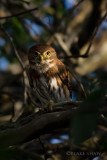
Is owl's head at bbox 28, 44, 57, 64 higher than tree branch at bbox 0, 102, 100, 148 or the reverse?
higher

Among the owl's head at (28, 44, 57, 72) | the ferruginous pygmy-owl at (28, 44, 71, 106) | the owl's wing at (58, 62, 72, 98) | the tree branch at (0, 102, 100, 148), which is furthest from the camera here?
the owl's head at (28, 44, 57, 72)

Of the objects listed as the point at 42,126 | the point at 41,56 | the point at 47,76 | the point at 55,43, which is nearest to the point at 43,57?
the point at 41,56

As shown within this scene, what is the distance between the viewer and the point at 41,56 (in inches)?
181

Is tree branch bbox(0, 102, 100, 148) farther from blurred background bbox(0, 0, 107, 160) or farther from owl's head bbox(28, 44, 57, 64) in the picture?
owl's head bbox(28, 44, 57, 64)

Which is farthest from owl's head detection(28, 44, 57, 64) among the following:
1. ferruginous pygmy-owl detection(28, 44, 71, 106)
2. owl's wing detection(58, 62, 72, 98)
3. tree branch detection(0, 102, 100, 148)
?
tree branch detection(0, 102, 100, 148)

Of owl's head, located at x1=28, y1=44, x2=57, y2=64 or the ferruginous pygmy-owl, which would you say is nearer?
the ferruginous pygmy-owl

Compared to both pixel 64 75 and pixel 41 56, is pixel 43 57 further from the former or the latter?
pixel 64 75

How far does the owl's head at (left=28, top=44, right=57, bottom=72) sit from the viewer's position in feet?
14.8

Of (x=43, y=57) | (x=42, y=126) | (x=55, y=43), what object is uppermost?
(x=55, y=43)

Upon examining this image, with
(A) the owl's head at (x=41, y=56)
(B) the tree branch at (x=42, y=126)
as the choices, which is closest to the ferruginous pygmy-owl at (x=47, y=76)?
(A) the owl's head at (x=41, y=56)

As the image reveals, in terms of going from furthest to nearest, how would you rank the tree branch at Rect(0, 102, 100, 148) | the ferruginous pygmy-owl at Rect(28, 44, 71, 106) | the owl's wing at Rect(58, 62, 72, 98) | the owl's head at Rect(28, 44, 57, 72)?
the owl's head at Rect(28, 44, 57, 72) < the owl's wing at Rect(58, 62, 72, 98) < the ferruginous pygmy-owl at Rect(28, 44, 71, 106) < the tree branch at Rect(0, 102, 100, 148)

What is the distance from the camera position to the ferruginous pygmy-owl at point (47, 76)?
420 centimetres

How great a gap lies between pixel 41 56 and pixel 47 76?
1.69 feet

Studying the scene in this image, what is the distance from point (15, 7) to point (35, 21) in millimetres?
784
